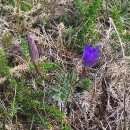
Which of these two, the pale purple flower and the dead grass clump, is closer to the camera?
the pale purple flower

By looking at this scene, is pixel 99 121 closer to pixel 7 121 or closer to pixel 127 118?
pixel 127 118

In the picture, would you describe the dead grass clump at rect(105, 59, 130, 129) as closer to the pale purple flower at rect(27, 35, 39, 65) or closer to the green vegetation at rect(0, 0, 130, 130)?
the green vegetation at rect(0, 0, 130, 130)

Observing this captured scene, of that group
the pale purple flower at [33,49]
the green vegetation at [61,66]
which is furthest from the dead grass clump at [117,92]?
the pale purple flower at [33,49]

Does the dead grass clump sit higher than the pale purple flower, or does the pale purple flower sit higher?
the pale purple flower

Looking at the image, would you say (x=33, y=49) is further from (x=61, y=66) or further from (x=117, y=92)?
(x=117, y=92)

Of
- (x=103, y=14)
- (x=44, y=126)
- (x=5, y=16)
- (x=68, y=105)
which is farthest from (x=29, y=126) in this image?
(x=103, y=14)

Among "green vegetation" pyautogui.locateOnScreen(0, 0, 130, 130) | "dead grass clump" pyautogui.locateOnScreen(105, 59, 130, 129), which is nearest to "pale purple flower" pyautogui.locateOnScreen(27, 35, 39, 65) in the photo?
"green vegetation" pyautogui.locateOnScreen(0, 0, 130, 130)

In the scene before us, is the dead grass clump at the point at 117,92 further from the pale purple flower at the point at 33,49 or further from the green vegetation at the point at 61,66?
the pale purple flower at the point at 33,49

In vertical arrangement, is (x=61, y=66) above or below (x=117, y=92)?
above

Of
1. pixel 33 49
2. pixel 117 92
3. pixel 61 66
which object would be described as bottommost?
pixel 117 92

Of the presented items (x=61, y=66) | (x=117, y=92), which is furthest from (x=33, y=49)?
(x=117, y=92)

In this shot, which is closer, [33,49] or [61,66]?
[33,49]
